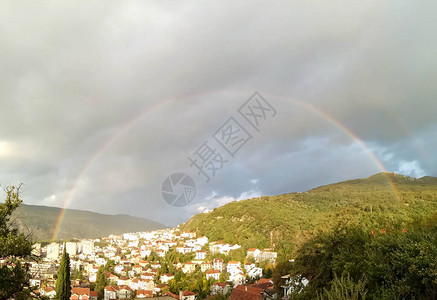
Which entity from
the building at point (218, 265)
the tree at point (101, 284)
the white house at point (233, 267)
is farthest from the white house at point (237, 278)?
the tree at point (101, 284)

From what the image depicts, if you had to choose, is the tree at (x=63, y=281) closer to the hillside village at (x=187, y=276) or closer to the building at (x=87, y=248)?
the hillside village at (x=187, y=276)

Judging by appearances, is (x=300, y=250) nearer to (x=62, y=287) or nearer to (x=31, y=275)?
(x=31, y=275)

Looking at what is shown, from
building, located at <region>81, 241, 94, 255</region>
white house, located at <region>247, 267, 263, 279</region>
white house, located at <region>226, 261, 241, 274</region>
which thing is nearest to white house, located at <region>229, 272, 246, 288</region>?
white house, located at <region>247, 267, 263, 279</region>

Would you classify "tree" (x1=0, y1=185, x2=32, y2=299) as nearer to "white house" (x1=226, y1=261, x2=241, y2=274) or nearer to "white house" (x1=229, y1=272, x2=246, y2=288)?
"white house" (x1=229, y1=272, x2=246, y2=288)

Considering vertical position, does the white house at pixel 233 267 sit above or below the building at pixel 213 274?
above

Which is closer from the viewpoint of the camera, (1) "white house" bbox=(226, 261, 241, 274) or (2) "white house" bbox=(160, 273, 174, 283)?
(1) "white house" bbox=(226, 261, 241, 274)

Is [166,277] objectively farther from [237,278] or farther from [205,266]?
[237,278]

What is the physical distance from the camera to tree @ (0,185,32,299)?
705 cm

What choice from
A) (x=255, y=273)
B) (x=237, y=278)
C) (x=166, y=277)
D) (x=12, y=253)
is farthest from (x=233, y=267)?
(x=12, y=253)

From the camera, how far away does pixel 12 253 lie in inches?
282

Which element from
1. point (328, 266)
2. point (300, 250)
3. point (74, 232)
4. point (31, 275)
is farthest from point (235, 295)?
point (74, 232)

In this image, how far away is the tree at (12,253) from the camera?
23.1ft

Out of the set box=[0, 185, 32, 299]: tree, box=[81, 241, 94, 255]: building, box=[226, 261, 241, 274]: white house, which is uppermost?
box=[81, 241, 94, 255]: building

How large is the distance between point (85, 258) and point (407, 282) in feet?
363
